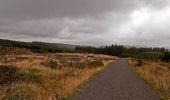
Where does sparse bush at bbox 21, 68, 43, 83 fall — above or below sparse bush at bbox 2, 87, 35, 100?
below

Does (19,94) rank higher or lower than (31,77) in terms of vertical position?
higher

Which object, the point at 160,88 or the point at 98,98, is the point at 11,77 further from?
the point at 160,88

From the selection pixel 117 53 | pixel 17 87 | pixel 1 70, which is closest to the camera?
pixel 17 87

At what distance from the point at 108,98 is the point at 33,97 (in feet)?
9.60

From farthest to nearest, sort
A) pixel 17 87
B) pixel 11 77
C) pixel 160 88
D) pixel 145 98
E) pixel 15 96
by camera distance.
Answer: pixel 11 77, pixel 160 88, pixel 17 87, pixel 145 98, pixel 15 96

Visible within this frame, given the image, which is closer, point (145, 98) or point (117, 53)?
point (145, 98)

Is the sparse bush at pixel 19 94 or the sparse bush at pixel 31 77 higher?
the sparse bush at pixel 19 94

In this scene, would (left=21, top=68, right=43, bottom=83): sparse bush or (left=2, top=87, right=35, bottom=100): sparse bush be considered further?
(left=21, top=68, right=43, bottom=83): sparse bush

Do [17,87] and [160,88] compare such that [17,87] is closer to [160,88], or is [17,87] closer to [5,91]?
[5,91]

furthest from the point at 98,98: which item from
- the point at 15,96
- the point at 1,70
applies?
the point at 1,70

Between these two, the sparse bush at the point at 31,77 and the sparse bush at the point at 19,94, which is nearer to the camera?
the sparse bush at the point at 19,94

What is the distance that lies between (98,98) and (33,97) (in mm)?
2519

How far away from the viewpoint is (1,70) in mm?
17750

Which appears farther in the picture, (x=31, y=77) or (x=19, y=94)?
(x=31, y=77)
